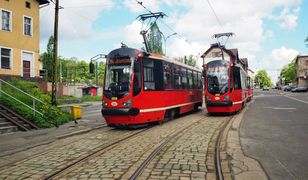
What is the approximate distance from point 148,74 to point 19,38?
19.1 meters

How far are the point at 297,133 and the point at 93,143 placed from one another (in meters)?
6.89

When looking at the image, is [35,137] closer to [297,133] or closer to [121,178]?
[121,178]

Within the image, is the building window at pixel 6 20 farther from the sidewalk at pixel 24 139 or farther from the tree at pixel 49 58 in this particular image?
the tree at pixel 49 58

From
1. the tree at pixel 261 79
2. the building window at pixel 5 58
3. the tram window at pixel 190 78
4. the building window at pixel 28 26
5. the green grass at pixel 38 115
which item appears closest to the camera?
the green grass at pixel 38 115

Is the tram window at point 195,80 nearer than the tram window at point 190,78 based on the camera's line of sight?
No

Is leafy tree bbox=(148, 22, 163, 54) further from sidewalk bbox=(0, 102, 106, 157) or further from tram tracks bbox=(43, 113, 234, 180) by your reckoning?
tram tracks bbox=(43, 113, 234, 180)

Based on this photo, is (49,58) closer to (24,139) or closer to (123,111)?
(123,111)

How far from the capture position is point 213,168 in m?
6.00

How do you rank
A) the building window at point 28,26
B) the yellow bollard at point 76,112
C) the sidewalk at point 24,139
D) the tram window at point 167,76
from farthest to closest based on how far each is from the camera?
the building window at point 28,26 → the yellow bollard at point 76,112 → the tram window at point 167,76 → the sidewalk at point 24,139

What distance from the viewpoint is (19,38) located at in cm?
2652

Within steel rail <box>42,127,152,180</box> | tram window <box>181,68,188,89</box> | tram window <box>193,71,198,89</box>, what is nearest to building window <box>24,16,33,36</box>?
tram window <box>193,71,198,89</box>

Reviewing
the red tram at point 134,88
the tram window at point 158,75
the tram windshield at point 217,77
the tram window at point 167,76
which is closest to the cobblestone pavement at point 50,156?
the red tram at point 134,88

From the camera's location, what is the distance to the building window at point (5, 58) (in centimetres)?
2505

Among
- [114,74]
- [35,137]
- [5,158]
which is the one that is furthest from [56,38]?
[5,158]
